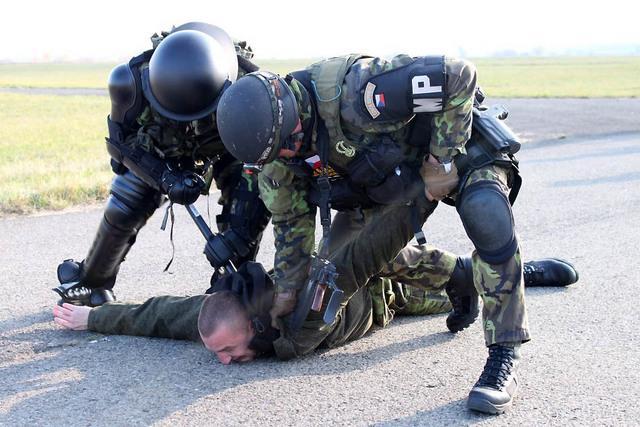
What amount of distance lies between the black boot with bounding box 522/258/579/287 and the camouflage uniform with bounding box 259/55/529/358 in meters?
1.39

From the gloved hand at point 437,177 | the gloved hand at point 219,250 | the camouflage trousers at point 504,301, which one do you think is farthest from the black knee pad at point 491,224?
the gloved hand at point 219,250

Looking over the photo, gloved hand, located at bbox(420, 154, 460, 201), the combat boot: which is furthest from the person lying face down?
gloved hand, located at bbox(420, 154, 460, 201)

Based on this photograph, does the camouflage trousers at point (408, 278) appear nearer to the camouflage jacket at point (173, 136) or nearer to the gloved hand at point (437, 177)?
the gloved hand at point (437, 177)

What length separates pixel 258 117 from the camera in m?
3.26

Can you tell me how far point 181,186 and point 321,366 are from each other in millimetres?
1225

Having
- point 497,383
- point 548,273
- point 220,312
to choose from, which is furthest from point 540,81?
point 497,383

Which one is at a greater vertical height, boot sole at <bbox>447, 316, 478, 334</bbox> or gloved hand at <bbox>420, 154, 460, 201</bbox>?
gloved hand at <bbox>420, 154, 460, 201</bbox>

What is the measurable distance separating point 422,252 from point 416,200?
0.54 metres

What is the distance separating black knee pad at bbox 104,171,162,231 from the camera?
4.63 metres

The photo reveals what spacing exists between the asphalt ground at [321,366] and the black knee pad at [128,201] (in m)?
0.56

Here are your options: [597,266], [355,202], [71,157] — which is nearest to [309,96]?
[355,202]

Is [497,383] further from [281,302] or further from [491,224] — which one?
[281,302]

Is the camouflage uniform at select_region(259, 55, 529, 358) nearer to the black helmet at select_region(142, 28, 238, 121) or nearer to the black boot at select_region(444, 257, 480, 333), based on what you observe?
the black boot at select_region(444, 257, 480, 333)

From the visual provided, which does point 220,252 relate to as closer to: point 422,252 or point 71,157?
point 422,252
